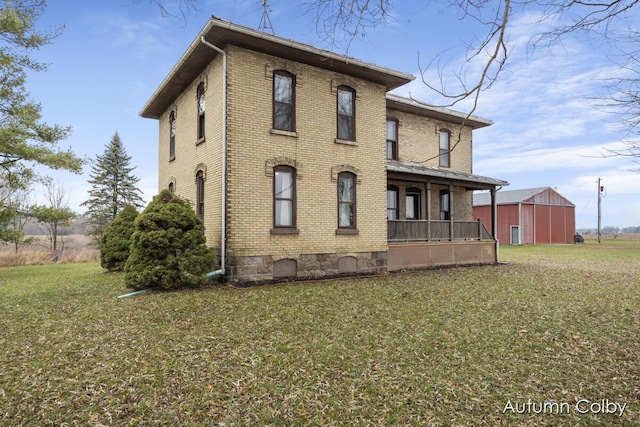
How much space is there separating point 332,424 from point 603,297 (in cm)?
855

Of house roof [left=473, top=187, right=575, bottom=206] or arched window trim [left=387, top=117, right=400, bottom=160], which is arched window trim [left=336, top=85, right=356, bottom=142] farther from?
house roof [left=473, top=187, right=575, bottom=206]

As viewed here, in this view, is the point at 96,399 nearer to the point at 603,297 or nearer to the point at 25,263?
the point at 603,297

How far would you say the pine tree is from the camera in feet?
105

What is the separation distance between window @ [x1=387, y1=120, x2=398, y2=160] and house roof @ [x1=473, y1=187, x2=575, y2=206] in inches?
862

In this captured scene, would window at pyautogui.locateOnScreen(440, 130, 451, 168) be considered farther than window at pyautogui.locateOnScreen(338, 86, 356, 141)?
Yes

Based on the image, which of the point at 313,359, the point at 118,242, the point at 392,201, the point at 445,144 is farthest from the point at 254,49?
the point at 445,144

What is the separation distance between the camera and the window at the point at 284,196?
1058 cm

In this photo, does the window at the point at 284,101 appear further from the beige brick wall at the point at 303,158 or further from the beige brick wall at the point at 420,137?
the beige brick wall at the point at 420,137

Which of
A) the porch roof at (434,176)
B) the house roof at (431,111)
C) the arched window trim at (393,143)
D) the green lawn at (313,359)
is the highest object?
the house roof at (431,111)

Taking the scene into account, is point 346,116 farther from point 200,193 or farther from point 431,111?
point 431,111

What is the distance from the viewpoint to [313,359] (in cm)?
466

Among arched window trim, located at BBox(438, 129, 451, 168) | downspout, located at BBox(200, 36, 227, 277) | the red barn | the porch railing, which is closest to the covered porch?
the porch railing

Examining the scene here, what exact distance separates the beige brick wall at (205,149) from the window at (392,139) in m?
7.82

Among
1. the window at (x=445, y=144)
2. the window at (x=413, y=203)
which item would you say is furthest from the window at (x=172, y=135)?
the window at (x=445, y=144)
